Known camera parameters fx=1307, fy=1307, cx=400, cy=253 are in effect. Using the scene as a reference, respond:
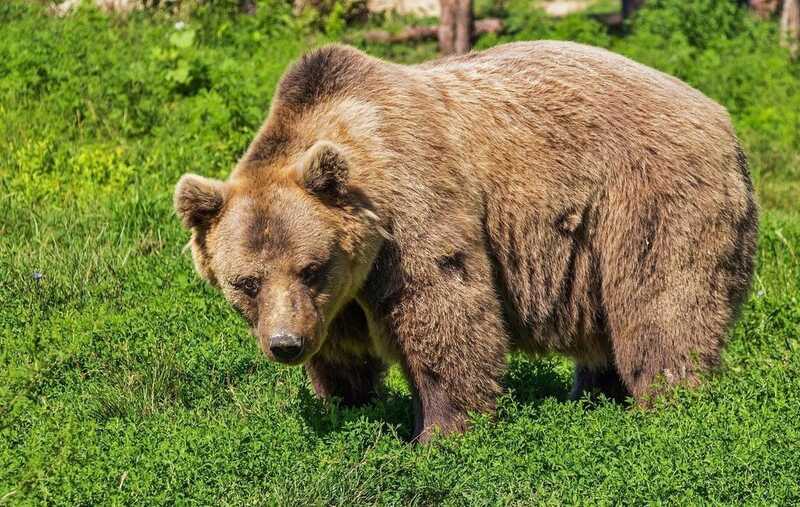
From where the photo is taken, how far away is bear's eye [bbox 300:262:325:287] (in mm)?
5533

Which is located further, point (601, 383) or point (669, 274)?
point (601, 383)

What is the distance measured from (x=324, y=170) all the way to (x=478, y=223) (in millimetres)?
841

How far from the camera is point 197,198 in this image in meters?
5.57

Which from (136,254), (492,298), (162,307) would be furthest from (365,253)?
(136,254)

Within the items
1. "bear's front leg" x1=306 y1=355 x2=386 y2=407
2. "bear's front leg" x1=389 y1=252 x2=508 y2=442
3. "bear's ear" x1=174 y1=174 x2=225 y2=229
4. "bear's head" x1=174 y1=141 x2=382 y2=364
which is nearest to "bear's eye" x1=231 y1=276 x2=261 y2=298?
"bear's head" x1=174 y1=141 x2=382 y2=364

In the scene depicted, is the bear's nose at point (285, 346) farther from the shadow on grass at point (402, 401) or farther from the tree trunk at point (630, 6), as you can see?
the tree trunk at point (630, 6)

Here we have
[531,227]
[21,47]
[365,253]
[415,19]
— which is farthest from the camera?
[415,19]

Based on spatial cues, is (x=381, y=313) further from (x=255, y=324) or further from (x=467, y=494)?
(x=467, y=494)

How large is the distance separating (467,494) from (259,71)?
21.5 feet

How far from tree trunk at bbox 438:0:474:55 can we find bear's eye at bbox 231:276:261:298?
8168mm

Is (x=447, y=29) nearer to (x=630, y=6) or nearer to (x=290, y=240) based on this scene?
(x=630, y=6)

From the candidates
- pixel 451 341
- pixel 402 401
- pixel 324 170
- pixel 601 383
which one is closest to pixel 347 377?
pixel 402 401

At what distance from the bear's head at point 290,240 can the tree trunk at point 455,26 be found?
8001 mm

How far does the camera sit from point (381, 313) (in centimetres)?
580
